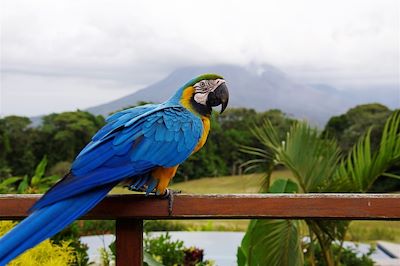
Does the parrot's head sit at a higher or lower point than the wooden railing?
higher

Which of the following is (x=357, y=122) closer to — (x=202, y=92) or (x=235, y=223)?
(x=235, y=223)

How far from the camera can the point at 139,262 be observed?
4.21 feet

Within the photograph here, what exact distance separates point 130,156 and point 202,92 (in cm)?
26

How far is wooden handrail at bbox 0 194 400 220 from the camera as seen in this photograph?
1243mm

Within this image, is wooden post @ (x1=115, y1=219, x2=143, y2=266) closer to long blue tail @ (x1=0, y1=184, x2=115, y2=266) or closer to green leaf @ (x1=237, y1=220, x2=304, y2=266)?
long blue tail @ (x1=0, y1=184, x2=115, y2=266)

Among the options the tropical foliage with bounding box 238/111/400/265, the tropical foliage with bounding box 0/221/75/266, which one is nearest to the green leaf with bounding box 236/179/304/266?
the tropical foliage with bounding box 238/111/400/265

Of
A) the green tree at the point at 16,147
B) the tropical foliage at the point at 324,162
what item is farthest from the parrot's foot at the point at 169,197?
the green tree at the point at 16,147

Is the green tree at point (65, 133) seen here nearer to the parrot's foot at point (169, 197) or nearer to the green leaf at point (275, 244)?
the green leaf at point (275, 244)

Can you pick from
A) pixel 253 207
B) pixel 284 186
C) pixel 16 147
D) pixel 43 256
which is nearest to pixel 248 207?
pixel 253 207

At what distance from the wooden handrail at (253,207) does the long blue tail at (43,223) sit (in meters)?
0.14

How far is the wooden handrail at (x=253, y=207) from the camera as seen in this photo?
1243mm

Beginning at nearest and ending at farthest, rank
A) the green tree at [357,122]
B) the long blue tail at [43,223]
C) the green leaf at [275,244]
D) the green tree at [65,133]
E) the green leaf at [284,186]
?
the long blue tail at [43,223] < the green leaf at [275,244] < the green leaf at [284,186] < the green tree at [357,122] < the green tree at [65,133]

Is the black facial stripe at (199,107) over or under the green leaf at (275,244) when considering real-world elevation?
over

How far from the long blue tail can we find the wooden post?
176mm
